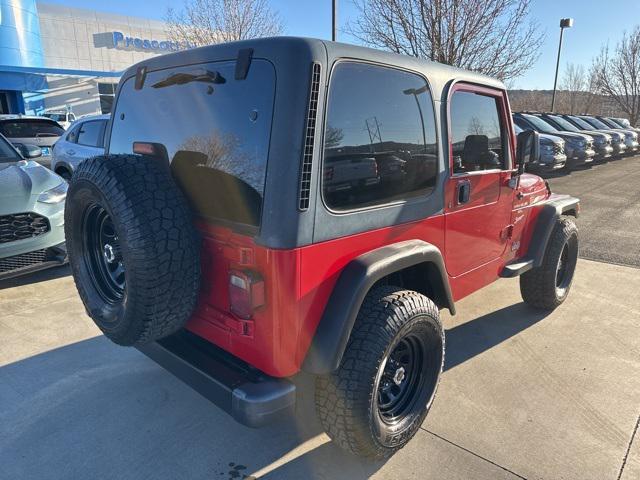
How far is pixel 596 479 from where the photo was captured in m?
2.27

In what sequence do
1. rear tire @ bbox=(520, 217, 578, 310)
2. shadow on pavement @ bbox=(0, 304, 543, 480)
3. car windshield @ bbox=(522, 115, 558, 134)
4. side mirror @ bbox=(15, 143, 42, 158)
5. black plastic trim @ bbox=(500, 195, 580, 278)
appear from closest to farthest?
shadow on pavement @ bbox=(0, 304, 543, 480) < black plastic trim @ bbox=(500, 195, 580, 278) < rear tire @ bbox=(520, 217, 578, 310) < side mirror @ bbox=(15, 143, 42, 158) < car windshield @ bbox=(522, 115, 558, 134)

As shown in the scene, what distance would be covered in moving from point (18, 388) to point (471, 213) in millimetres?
3127

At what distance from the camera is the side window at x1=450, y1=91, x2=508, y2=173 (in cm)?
275

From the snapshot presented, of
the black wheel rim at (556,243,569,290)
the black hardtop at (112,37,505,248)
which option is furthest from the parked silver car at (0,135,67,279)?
the black wheel rim at (556,243,569,290)

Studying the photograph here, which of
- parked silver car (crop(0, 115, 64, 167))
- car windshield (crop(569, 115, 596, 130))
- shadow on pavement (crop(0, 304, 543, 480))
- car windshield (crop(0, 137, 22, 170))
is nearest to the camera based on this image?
shadow on pavement (crop(0, 304, 543, 480))

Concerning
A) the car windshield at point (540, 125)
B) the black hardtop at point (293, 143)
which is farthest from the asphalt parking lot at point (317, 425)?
the car windshield at point (540, 125)

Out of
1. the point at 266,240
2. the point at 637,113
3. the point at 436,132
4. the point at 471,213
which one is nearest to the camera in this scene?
the point at 266,240

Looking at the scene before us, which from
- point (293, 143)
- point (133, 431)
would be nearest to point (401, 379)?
point (293, 143)

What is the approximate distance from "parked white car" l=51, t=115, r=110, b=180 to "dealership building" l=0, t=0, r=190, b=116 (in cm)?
1961

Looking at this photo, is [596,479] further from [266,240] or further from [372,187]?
[266,240]

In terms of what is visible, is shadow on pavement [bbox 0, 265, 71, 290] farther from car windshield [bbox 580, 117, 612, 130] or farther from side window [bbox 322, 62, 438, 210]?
car windshield [bbox 580, 117, 612, 130]

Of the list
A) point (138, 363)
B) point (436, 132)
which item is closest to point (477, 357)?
point (436, 132)

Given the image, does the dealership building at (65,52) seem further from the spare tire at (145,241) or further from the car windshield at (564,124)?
the spare tire at (145,241)

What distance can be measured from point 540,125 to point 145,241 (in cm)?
1363
